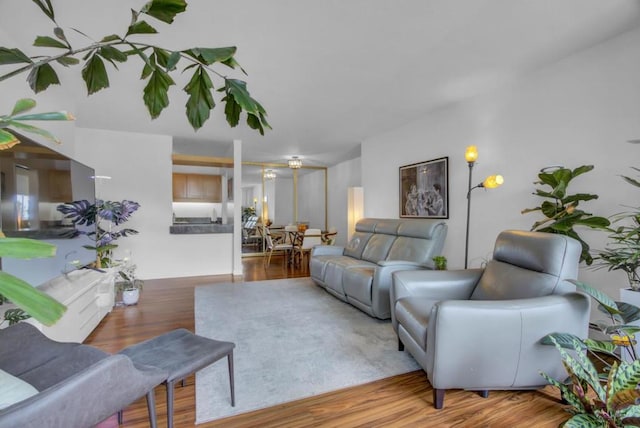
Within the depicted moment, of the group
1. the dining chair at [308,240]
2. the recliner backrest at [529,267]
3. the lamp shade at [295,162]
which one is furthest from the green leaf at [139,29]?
the lamp shade at [295,162]

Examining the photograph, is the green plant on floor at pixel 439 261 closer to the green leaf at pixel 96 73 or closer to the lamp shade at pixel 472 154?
the lamp shade at pixel 472 154

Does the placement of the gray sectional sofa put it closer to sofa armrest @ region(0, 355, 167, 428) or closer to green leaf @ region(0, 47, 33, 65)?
sofa armrest @ region(0, 355, 167, 428)

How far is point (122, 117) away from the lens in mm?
4180

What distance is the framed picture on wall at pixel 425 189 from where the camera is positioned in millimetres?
4023

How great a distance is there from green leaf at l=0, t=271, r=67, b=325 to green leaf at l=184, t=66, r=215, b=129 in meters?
0.67

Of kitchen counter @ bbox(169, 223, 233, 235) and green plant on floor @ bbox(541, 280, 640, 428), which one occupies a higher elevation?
kitchen counter @ bbox(169, 223, 233, 235)

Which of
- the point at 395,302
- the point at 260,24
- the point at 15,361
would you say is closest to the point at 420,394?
the point at 395,302

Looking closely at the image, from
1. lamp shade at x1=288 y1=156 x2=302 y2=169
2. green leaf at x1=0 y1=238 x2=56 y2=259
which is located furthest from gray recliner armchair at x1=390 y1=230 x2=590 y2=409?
lamp shade at x1=288 y1=156 x2=302 y2=169

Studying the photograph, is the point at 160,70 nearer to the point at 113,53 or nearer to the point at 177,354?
the point at 113,53

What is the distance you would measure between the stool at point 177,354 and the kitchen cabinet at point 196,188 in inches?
262

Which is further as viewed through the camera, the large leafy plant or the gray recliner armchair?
the gray recliner armchair

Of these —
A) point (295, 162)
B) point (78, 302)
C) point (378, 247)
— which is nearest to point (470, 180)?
point (378, 247)

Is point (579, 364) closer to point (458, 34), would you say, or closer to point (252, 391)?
point (252, 391)

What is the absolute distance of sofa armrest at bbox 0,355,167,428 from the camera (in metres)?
0.70
